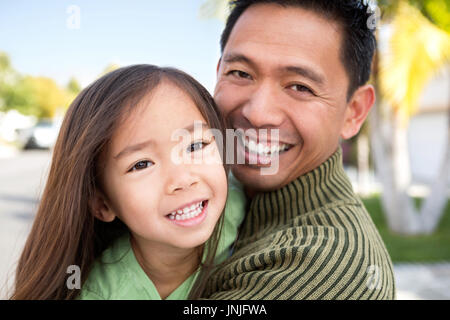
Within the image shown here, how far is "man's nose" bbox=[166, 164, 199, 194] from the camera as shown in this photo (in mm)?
1424

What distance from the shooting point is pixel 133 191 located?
144cm

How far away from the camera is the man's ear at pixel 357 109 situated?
80.2 inches

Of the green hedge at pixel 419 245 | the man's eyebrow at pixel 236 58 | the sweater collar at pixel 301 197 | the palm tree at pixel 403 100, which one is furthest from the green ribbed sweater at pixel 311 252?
the green hedge at pixel 419 245

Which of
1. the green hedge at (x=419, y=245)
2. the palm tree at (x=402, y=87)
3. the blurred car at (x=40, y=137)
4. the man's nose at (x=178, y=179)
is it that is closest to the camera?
the man's nose at (x=178, y=179)

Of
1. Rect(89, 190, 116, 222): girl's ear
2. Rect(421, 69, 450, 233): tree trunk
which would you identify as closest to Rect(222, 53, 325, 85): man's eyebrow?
Rect(89, 190, 116, 222): girl's ear

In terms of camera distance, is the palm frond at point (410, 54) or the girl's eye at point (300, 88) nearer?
the girl's eye at point (300, 88)

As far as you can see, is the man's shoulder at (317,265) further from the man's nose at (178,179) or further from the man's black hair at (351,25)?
the man's black hair at (351,25)

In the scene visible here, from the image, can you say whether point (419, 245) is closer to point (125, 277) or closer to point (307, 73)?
point (307, 73)

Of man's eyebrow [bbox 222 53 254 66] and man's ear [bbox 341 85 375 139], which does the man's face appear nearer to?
man's eyebrow [bbox 222 53 254 66]

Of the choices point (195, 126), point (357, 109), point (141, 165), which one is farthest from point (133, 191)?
point (357, 109)

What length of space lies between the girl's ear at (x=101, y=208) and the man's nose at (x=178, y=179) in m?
0.33
